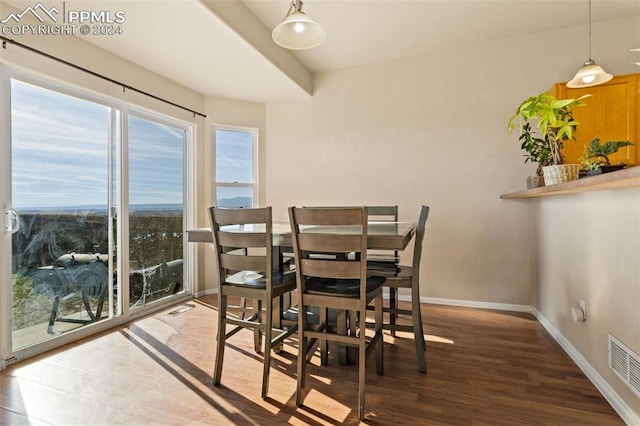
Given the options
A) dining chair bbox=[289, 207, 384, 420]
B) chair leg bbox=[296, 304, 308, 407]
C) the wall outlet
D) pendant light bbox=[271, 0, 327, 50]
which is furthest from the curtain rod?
the wall outlet

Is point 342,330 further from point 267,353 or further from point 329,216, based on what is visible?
point 329,216

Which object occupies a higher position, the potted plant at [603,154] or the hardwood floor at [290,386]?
the potted plant at [603,154]

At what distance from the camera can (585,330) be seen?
77.6 inches

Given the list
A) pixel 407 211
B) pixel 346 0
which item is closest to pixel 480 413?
pixel 407 211

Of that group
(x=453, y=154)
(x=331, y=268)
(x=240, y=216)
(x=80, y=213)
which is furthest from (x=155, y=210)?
(x=453, y=154)

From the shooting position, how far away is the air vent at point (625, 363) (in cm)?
144

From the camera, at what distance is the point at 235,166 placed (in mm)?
4188

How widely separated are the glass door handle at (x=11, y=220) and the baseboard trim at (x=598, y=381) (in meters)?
3.78

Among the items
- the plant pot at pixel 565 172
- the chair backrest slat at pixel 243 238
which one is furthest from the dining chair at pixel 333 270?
the plant pot at pixel 565 172

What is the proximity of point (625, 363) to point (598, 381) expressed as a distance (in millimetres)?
390

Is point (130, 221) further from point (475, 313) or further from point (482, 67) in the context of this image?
point (482, 67)

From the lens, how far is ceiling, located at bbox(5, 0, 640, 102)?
2379mm
